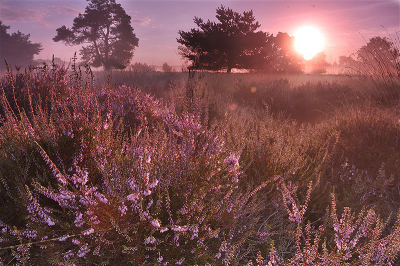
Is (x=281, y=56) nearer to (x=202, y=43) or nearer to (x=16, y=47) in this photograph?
(x=202, y=43)

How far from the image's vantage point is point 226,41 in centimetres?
2655

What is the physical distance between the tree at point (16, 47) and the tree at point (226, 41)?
3340 cm

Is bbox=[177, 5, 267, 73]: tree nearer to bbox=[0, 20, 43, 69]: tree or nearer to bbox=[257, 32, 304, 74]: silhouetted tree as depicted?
bbox=[257, 32, 304, 74]: silhouetted tree

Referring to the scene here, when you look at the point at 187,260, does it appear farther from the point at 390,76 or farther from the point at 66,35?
the point at 66,35

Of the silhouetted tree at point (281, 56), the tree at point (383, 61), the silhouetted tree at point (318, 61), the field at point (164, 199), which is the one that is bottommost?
the field at point (164, 199)

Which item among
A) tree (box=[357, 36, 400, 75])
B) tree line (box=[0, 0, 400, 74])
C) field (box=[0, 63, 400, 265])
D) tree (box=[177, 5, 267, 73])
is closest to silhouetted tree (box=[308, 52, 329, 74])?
tree line (box=[0, 0, 400, 74])

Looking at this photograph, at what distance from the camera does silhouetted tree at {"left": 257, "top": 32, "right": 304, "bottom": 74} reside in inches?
1133

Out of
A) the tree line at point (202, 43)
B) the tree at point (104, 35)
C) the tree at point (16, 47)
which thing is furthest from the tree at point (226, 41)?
the tree at point (16, 47)

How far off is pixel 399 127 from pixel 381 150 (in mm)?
675

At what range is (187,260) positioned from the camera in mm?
1763

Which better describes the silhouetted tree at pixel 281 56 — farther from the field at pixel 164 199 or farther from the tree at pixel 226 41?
the field at pixel 164 199

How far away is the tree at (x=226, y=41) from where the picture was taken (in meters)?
26.4

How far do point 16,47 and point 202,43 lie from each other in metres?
36.8

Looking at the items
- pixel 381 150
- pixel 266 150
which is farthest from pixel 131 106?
pixel 381 150
